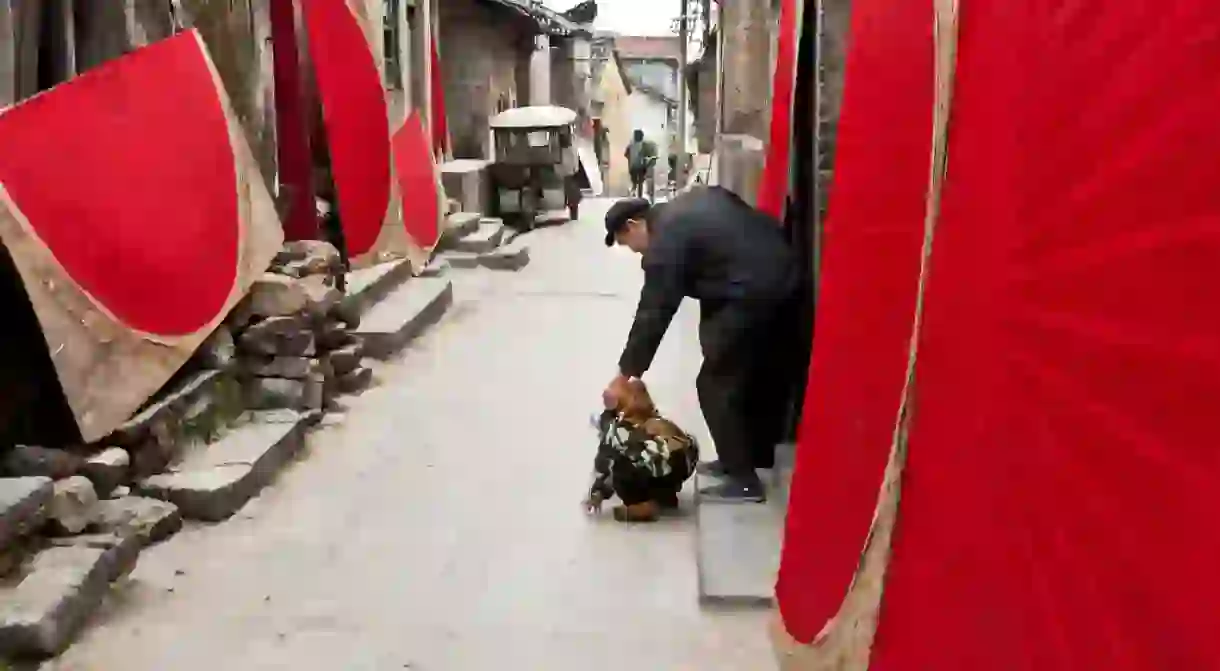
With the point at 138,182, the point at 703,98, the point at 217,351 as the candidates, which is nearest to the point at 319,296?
the point at 217,351

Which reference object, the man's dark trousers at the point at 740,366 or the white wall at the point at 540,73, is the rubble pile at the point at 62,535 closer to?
the man's dark trousers at the point at 740,366

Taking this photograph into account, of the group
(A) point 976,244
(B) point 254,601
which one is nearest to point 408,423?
(B) point 254,601

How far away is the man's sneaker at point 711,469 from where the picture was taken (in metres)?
4.72

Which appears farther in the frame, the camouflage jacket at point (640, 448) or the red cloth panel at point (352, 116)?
the red cloth panel at point (352, 116)

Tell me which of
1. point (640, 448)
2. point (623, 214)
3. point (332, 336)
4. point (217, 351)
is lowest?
point (332, 336)

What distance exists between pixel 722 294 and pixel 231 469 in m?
2.08

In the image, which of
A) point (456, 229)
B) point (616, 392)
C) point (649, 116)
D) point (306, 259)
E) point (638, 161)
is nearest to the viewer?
point (616, 392)

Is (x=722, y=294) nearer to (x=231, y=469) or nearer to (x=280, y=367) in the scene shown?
(x=231, y=469)

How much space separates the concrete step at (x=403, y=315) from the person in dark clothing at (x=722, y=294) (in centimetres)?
357

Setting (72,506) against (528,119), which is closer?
(72,506)

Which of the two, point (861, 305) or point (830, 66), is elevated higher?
point (830, 66)

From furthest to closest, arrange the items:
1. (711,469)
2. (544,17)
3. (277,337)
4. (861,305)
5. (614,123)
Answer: (614,123) → (544,17) → (277,337) → (711,469) → (861,305)

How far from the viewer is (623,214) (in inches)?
174

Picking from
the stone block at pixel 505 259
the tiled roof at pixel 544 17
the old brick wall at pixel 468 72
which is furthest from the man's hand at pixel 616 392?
the tiled roof at pixel 544 17
